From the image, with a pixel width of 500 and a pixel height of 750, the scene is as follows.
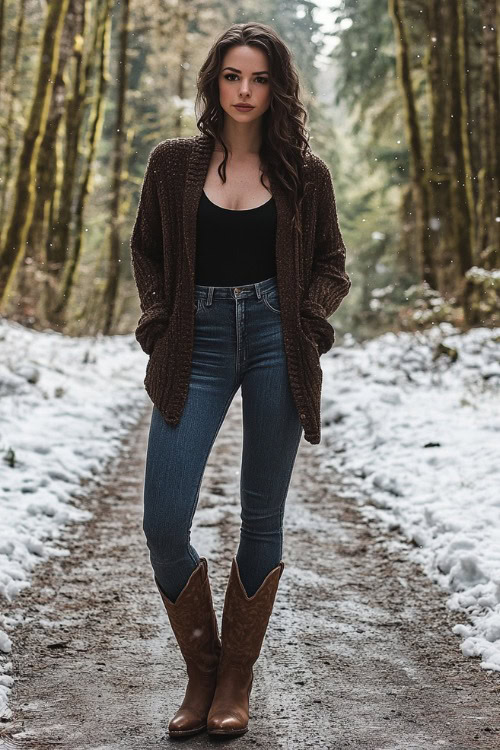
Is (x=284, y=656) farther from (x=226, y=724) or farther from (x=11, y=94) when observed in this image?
(x=11, y=94)

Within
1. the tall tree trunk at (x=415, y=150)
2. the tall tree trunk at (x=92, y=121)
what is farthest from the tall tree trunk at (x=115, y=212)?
the tall tree trunk at (x=415, y=150)

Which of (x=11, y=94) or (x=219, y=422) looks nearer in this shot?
(x=219, y=422)

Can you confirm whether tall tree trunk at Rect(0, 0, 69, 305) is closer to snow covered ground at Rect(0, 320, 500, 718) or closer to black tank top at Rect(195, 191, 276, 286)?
snow covered ground at Rect(0, 320, 500, 718)

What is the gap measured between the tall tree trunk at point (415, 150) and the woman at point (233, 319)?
43.7 feet

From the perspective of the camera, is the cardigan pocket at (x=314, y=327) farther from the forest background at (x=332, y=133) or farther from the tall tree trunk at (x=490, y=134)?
the tall tree trunk at (x=490, y=134)

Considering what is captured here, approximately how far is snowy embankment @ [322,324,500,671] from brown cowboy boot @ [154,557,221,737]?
1.26 meters

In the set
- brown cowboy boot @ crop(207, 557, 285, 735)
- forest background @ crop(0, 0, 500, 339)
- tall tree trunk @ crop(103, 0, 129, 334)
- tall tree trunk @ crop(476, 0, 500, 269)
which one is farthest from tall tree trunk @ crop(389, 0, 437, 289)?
brown cowboy boot @ crop(207, 557, 285, 735)

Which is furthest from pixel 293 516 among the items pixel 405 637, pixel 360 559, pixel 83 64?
pixel 83 64

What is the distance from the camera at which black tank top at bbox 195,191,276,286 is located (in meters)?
2.89

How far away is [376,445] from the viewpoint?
827 cm

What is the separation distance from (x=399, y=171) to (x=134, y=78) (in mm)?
11573

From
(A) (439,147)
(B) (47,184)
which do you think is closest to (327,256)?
(A) (439,147)

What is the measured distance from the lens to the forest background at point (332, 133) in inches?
536

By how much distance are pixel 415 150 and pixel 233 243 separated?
45.9 ft
